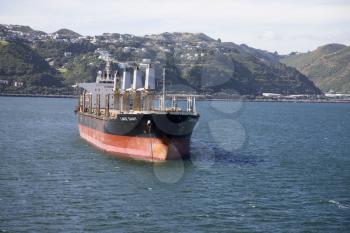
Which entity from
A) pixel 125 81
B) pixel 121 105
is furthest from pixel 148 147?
pixel 125 81

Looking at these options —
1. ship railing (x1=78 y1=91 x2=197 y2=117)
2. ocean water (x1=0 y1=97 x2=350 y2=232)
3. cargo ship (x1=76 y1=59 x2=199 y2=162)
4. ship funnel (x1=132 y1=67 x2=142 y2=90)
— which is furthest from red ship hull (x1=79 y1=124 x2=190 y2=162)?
ship funnel (x1=132 y1=67 x2=142 y2=90)

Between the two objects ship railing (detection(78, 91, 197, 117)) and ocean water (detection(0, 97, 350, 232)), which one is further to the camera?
ship railing (detection(78, 91, 197, 117))

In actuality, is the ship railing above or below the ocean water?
above

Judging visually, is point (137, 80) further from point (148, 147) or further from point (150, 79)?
point (148, 147)

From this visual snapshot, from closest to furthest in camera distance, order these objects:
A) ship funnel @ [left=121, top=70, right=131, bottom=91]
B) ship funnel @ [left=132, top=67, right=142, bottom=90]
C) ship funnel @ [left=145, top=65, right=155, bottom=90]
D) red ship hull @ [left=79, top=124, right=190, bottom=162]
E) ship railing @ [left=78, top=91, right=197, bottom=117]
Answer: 1. red ship hull @ [left=79, top=124, right=190, bottom=162]
2. ship railing @ [left=78, top=91, right=197, bottom=117]
3. ship funnel @ [left=145, top=65, right=155, bottom=90]
4. ship funnel @ [left=132, top=67, right=142, bottom=90]
5. ship funnel @ [left=121, top=70, right=131, bottom=91]

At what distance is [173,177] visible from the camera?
46.6m

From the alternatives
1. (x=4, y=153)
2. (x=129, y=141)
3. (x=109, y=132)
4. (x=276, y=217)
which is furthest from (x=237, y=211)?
(x=4, y=153)

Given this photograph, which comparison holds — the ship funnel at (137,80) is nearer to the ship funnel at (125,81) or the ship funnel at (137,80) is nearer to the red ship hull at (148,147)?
the ship funnel at (125,81)

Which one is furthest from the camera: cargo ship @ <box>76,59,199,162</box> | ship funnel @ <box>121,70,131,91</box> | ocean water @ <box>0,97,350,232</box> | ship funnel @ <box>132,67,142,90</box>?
ship funnel @ <box>121,70,131,91</box>

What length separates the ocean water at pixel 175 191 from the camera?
33.4 meters

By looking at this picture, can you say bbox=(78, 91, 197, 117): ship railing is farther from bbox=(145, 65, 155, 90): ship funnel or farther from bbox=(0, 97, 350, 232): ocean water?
bbox=(0, 97, 350, 232): ocean water

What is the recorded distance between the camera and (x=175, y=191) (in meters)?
41.7

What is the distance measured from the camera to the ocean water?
1315 inches

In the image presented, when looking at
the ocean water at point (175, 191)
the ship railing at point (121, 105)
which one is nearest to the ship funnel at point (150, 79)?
the ship railing at point (121, 105)
